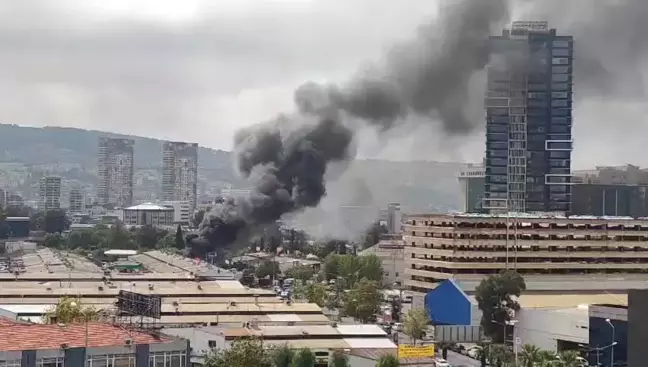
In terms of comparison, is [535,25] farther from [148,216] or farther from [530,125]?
[148,216]

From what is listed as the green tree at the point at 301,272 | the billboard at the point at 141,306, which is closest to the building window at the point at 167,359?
the billboard at the point at 141,306

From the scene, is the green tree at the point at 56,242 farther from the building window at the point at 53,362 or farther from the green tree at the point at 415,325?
the building window at the point at 53,362

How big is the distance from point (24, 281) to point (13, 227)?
82.4 metres

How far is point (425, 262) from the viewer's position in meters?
67.2

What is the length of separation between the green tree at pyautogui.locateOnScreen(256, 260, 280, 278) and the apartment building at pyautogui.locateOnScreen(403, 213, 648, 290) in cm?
1445

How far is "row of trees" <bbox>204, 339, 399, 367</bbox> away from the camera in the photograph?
3231 centimetres

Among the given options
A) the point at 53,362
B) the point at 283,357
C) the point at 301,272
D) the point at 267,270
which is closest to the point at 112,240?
the point at 267,270

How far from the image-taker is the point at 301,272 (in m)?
79.1

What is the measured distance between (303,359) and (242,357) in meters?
2.19

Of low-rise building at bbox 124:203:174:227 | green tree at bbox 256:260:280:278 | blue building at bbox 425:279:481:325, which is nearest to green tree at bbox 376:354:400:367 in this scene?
blue building at bbox 425:279:481:325

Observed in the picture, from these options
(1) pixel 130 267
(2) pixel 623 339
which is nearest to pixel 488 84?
(1) pixel 130 267

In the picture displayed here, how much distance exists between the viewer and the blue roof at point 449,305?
53.5m

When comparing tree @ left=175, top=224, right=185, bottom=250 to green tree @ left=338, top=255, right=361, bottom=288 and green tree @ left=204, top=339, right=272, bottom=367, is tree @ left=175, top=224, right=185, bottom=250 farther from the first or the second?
green tree @ left=204, top=339, right=272, bottom=367

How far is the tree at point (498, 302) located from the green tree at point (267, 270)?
30391 mm
